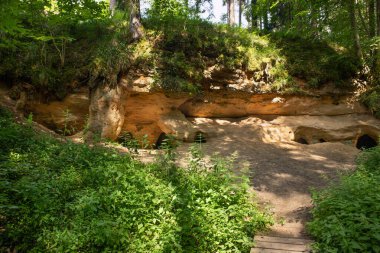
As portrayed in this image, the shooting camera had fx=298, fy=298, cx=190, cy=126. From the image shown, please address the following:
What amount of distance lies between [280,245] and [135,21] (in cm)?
922

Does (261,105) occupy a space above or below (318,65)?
below

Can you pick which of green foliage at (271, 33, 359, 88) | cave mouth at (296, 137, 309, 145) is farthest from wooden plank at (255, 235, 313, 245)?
green foliage at (271, 33, 359, 88)

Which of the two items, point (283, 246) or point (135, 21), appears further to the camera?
point (135, 21)

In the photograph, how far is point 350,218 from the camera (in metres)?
4.25

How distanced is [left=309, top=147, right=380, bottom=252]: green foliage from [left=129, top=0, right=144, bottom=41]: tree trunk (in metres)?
8.37

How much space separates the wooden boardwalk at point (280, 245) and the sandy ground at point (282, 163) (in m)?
0.35

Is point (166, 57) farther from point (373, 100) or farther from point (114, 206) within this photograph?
point (373, 100)

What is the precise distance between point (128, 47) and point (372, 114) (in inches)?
387

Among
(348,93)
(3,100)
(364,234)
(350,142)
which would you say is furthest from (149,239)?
(348,93)

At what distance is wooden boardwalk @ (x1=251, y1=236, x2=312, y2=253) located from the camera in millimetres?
4559

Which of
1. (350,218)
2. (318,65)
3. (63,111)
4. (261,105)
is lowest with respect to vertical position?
(350,218)

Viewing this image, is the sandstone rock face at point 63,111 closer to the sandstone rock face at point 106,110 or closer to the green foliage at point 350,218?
the sandstone rock face at point 106,110

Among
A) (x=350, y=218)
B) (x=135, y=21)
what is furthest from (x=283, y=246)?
(x=135, y=21)

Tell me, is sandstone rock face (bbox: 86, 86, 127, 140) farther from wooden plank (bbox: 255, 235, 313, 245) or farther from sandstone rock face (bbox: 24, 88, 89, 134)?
wooden plank (bbox: 255, 235, 313, 245)
